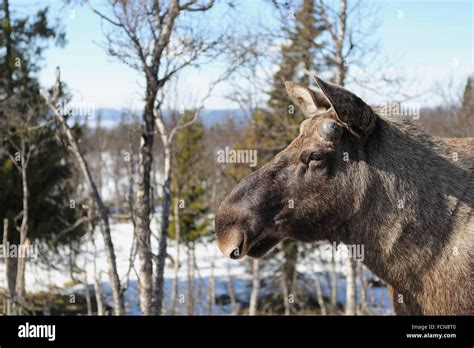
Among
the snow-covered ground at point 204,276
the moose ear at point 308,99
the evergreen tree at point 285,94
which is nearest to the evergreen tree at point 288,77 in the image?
the evergreen tree at point 285,94

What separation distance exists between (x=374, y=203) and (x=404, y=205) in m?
0.18

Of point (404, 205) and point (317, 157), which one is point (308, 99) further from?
point (404, 205)

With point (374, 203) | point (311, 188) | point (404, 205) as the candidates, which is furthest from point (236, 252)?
point (404, 205)

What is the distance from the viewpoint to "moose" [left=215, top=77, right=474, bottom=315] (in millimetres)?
3156

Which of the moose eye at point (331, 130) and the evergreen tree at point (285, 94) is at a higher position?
the evergreen tree at point (285, 94)

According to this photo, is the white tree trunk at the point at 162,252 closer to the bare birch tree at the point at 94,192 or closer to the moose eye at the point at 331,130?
the bare birch tree at the point at 94,192

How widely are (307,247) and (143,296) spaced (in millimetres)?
18032

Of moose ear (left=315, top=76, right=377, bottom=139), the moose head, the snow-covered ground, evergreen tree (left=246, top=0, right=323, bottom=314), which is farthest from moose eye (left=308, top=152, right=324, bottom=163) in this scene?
the snow-covered ground

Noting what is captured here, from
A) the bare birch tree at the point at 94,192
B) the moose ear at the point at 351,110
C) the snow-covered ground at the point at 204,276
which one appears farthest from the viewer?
the snow-covered ground at the point at 204,276

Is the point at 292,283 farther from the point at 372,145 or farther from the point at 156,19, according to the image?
the point at 372,145

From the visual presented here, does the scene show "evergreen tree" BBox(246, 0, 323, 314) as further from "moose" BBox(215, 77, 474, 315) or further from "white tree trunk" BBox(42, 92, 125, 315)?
"moose" BBox(215, 77, 474, 315)

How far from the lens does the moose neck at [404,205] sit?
3.18 meters

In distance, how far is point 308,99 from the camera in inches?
148
